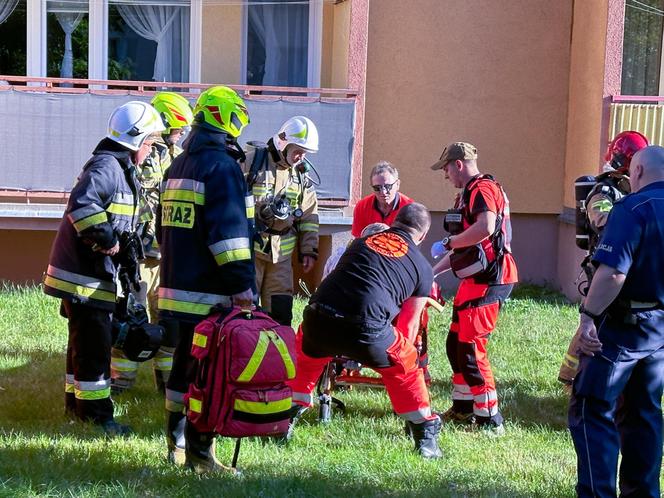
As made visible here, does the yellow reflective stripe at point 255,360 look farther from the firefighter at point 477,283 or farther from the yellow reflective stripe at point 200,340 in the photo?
the firefighter at point 477,283

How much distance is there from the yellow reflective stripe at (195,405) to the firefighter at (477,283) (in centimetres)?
233

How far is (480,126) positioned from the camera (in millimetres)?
12055

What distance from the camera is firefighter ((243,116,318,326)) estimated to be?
729 centimetres

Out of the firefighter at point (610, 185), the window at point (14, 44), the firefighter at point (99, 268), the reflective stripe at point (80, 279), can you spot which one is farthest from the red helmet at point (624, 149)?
the window at point (14, 44)

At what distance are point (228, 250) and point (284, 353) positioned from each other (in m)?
0.63

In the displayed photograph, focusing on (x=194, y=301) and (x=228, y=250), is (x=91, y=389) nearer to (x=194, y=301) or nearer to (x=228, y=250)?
(x=194, y=301)

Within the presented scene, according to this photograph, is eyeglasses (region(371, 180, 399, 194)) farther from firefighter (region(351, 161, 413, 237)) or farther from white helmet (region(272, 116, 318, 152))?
white helmet (region(272, 116, 318, 152))

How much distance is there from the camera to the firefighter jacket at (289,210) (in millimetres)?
7305

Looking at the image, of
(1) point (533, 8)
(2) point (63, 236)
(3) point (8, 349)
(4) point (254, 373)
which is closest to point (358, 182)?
(1) point (533, 8)

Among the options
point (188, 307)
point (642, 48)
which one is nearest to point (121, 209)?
point (188, 307)

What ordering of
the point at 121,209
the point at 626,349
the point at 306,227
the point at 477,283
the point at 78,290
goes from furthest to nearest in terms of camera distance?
1. the point at 306,227
2. the point at 477,283
3. the point at 121,209
4. the point at 78,290
5. the point at 626,349

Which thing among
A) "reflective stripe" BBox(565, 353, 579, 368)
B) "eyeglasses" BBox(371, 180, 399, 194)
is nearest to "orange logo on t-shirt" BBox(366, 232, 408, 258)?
"eyeglasses" BBox(371, 180, 399, 194)

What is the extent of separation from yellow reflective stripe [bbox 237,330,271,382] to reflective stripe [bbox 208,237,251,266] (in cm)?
48

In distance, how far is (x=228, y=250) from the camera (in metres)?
5.05
